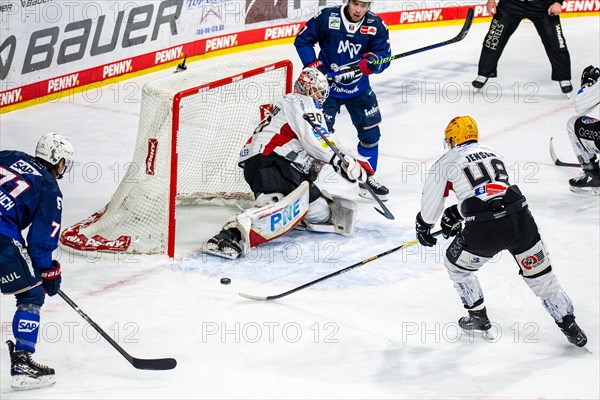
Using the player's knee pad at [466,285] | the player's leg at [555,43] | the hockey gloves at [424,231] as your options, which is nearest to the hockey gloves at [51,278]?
the hockey gloves at [424,231]

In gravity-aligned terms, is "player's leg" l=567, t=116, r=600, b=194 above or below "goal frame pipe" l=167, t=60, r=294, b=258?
below

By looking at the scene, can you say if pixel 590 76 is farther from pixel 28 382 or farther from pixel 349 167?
pixel 28 382

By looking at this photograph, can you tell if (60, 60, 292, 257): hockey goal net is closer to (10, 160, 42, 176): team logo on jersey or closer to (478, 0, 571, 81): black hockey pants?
(10, 160, 42, 176): team logo on jersey

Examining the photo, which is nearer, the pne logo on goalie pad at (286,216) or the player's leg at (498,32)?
the pne logo on goalie pad at (286,216)

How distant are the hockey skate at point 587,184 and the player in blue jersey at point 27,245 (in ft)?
14.0

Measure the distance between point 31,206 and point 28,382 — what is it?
2.59 ft

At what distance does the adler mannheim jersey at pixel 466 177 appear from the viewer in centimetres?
513

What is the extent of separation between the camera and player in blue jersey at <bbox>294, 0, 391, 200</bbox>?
23.9 feet

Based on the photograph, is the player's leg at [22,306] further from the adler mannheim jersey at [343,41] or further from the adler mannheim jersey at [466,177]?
the adler mannheim jersey at [343,41]

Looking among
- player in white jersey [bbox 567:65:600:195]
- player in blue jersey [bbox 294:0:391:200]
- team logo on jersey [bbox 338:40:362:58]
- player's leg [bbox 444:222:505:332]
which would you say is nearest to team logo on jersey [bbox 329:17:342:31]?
player in blue jersey [bbox 294:0:391:200]

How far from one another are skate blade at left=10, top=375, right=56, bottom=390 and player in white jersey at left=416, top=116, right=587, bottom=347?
197 cm

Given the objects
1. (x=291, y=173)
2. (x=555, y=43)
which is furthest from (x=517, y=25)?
(x=291, y=173)

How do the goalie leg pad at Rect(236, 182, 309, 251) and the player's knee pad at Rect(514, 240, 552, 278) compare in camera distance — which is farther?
the goalie leg pad at Rect(236, 182, 309, 251)

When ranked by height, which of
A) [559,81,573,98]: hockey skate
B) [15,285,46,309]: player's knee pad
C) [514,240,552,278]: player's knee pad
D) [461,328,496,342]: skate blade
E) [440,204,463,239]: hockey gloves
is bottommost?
[559,81,573,98]: hockey skate
